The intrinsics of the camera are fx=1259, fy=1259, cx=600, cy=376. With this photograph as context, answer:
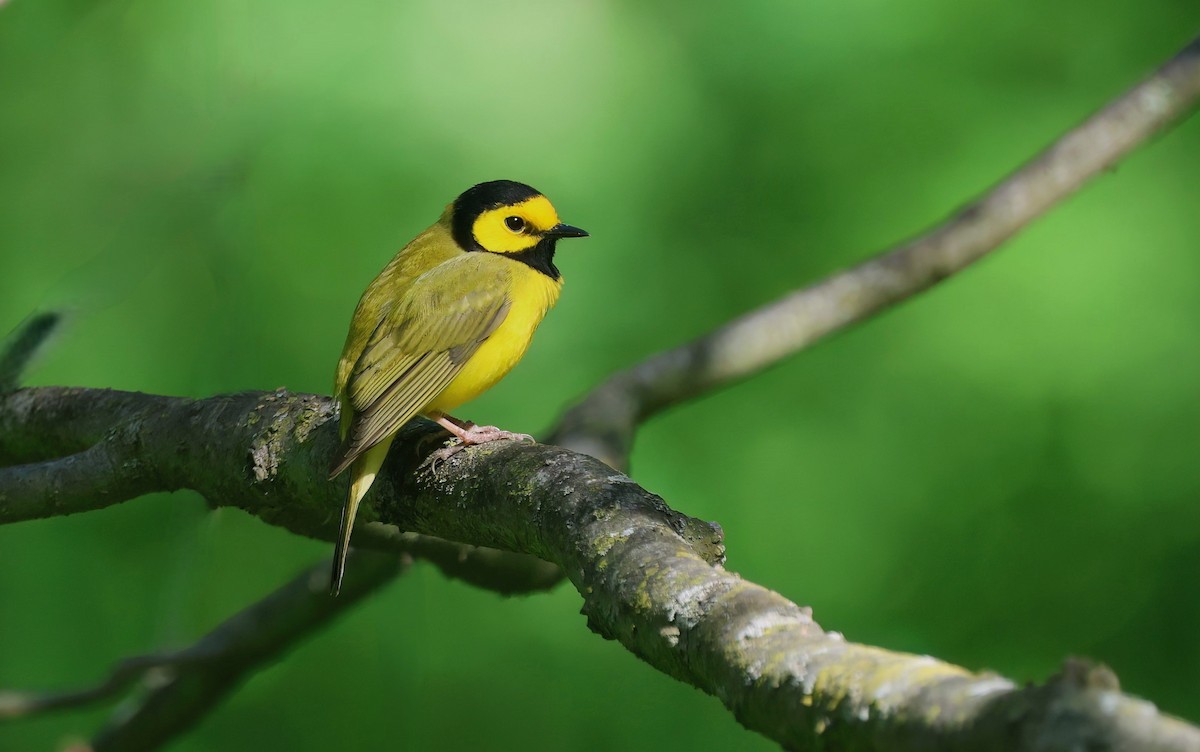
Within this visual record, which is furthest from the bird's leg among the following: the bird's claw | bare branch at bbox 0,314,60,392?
bare branch at bbox 0,314,60,392

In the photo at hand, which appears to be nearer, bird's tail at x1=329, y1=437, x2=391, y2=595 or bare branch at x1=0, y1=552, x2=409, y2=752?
bird's tail at x1=329, y1=437, x2=391, y2=595

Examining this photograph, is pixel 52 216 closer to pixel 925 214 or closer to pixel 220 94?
pixel 220 94

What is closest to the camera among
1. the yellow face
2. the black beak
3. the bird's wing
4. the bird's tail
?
the bird's tail

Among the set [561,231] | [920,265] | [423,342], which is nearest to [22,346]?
[423,342]

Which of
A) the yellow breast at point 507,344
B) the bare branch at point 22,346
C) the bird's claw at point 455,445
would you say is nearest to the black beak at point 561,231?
the yellow breast at point 507,344

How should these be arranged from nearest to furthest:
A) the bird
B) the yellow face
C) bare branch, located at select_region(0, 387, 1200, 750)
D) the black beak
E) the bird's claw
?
bare branch, located at select_region(0, 387, 1200, 750)
the bird's claw
the bird
the yellow face
the black beak

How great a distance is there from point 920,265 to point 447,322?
167 cm

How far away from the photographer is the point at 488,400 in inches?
219

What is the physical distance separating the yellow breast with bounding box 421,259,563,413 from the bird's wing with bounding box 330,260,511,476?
0.03 meters

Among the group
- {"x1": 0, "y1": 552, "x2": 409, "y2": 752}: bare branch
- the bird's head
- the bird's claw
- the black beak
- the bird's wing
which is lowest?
{"x1": 0, "y1": 552, "x2": 409, "y2": 752}: bare branch

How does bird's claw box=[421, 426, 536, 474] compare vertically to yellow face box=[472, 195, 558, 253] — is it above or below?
below

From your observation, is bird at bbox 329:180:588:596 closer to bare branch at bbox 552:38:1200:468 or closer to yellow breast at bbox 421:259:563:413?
yellow breast at bbox 421:259:563:413

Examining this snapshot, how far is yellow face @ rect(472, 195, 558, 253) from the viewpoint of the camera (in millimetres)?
4074

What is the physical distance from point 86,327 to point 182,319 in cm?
41
